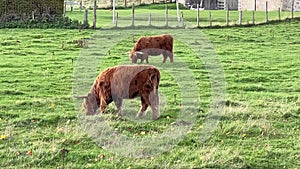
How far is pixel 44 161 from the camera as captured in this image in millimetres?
9562

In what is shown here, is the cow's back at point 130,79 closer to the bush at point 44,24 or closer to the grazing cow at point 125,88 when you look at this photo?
the grazing cow at point 125,88

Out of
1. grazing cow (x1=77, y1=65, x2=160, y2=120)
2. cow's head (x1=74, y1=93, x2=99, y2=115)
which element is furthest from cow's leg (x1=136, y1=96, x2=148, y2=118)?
cow's head (x1=74, y1=93, x2=99, y2=115)

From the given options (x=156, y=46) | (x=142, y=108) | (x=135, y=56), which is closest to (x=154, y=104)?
(x=142, y=108)

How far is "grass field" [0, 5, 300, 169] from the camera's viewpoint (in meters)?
9.89

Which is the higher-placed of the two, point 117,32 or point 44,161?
point 117,32

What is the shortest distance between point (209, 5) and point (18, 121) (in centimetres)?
5254

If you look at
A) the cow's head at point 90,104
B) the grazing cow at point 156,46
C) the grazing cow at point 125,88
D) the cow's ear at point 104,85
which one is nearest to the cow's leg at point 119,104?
the grazing cow at point 125,88

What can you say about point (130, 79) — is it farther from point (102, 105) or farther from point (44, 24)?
point (44, 24)

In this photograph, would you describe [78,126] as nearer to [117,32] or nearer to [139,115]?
[139,115]

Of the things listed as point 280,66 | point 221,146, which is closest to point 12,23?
point 280,66

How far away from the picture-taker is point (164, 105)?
13844 mm

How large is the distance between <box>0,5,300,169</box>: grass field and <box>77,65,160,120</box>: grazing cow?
1.05 ft

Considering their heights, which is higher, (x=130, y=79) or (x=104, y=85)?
(x=130, y=79)

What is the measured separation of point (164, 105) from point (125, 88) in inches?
71.6
